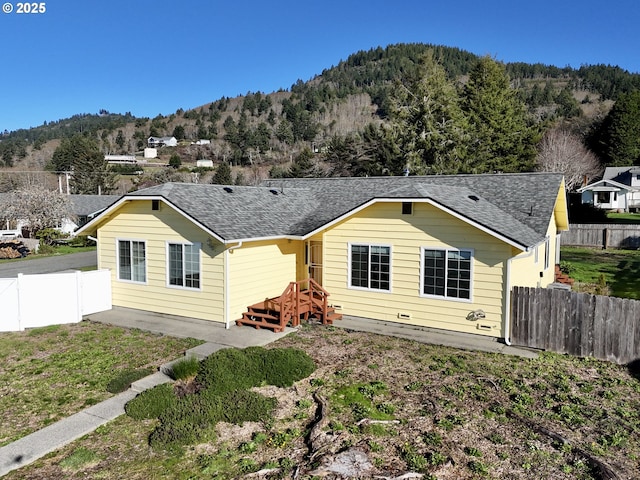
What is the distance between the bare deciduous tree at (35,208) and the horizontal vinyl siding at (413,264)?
32681 mm

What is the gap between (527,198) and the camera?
15562mm

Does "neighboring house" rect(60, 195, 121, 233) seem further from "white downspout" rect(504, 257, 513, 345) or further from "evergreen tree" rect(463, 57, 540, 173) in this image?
"white downspout" rect(504, 257, 513, 345)

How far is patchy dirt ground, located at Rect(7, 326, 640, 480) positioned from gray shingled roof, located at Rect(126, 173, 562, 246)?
3.92 meters

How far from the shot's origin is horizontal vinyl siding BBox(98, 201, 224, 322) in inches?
532

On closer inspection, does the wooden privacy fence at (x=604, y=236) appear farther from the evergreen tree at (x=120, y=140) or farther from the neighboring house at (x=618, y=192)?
the evergreen tree at (x=120, y=140)

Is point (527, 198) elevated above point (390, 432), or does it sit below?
above

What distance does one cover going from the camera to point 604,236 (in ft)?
103

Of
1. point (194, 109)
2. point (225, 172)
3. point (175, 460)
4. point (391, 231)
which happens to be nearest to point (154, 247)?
point (391, 231)

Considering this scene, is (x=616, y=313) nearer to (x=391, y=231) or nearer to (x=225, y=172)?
(x=391, y=231)

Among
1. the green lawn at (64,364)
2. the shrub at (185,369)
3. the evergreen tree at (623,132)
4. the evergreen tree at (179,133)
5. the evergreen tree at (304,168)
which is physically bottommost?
the green lawn at (64,364)

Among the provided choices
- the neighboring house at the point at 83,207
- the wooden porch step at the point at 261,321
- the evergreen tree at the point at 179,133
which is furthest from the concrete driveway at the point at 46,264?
the evergreen tree at the point at 179,133

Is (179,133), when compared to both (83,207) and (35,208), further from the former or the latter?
(35,208)

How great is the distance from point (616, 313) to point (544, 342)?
1.71m

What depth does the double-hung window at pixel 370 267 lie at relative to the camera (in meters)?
13.6
